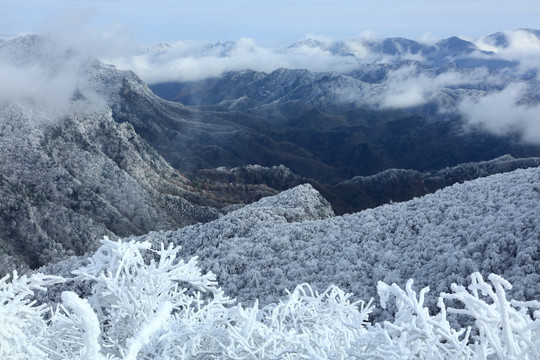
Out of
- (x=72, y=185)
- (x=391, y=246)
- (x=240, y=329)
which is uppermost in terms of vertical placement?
(x=240, y=329)

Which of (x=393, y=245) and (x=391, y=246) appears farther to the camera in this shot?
(x=393, y=245)

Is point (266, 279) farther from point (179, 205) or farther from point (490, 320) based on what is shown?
point (179, 205)

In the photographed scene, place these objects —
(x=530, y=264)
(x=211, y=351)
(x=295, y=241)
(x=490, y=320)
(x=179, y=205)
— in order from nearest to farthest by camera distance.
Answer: (x=490, y=320) < (x=211, y=351) < (x=530, y=264) < (x=295, y=241) < (x=179, y=205)

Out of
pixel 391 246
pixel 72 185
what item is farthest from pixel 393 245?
pixel 72 185

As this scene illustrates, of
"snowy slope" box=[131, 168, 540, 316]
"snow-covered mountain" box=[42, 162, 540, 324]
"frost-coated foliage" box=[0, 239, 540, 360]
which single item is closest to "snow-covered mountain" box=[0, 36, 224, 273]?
"snow-covered mountain" box=[42, 162, 540, 324]

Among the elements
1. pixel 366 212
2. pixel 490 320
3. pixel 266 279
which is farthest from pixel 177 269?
pixel 366 212

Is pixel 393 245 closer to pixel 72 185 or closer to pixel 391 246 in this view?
pixel 391 246

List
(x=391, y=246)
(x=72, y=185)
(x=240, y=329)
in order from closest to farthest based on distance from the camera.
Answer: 1. (x=240, y=329)
2. (x=391, y=246)
3. (x=72, y=185)

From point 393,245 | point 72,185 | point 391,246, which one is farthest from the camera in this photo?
point 72,185
